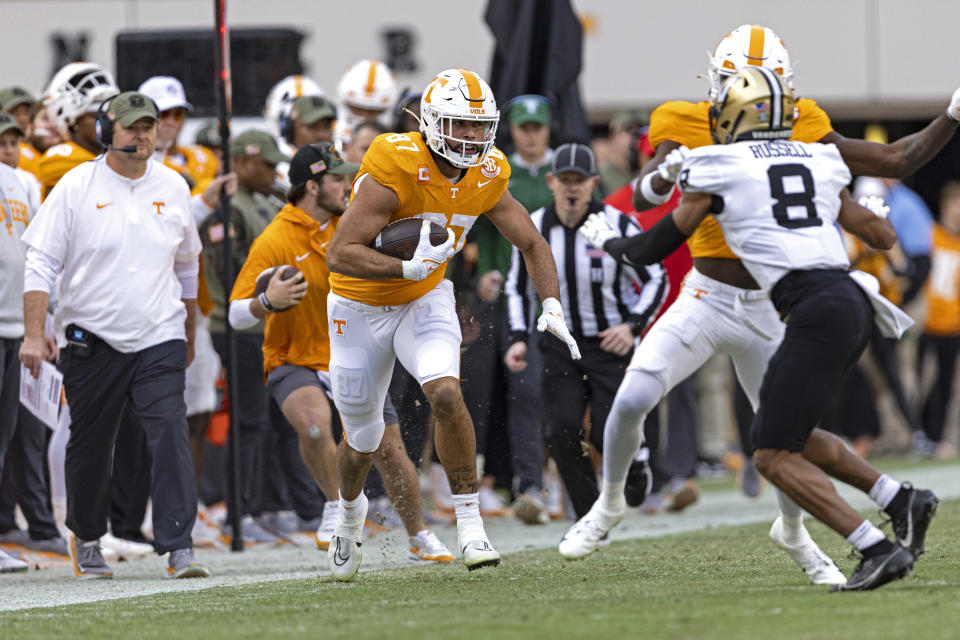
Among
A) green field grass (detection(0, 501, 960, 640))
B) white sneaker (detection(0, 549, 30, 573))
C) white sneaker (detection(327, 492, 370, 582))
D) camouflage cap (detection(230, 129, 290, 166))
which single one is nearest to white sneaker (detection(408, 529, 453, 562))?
green field grass (detection(0, 501, 960, 640))

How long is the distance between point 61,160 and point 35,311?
151 cm

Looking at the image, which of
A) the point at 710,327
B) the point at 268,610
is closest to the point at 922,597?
the point at 710,327

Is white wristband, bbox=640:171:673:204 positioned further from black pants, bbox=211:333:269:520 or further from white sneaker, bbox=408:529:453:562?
black pants, bbox=211:333:269:520

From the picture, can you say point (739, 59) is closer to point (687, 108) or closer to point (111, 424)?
point (687, 108)

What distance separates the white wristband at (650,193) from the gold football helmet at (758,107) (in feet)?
2.10

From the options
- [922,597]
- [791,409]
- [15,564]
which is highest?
[791,409]

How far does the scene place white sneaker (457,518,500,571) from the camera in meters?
6.47

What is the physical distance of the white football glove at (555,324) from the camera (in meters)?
6.68

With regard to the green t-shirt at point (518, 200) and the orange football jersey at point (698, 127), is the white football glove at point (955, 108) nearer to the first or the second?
the orange football jersey at point (698, 127)

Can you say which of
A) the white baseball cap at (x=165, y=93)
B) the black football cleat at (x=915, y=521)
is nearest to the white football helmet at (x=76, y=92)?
the white baseball cap at (x=165, y=93)

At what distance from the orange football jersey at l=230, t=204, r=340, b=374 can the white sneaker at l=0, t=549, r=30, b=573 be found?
4.84 ft

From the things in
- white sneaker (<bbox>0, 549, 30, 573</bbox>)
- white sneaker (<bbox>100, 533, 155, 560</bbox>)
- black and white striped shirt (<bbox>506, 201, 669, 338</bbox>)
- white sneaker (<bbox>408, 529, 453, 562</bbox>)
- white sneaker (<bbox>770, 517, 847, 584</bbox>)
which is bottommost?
white sneaker (<bbox>100, 533, 155, 560</bbox>)

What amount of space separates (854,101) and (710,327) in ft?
34.4

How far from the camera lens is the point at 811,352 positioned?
5.75 m
